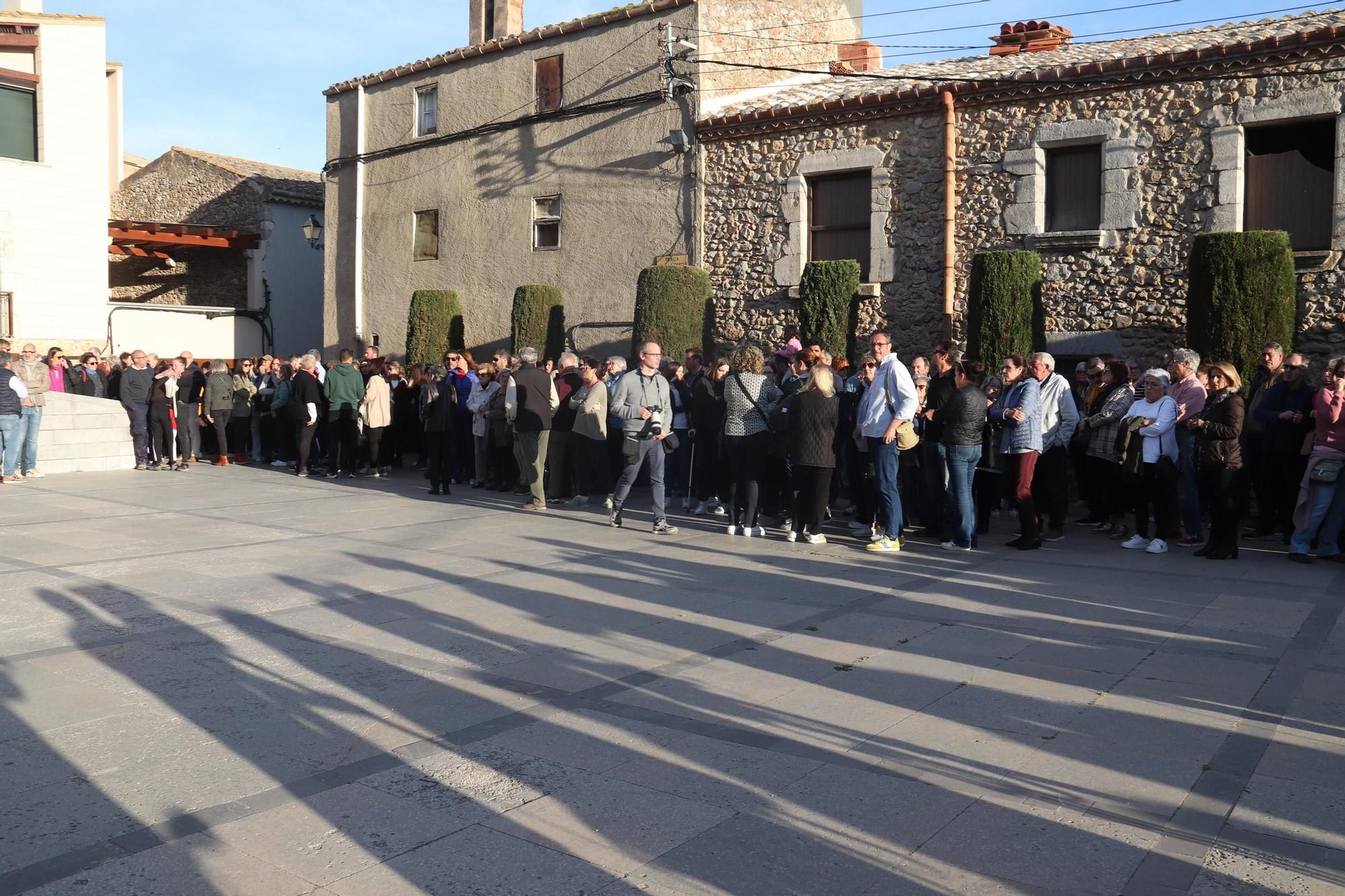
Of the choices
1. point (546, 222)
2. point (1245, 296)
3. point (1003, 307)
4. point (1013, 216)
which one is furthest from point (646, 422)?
point (546, 222)

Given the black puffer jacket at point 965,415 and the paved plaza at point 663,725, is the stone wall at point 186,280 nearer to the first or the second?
the paved plaza at point 663,725

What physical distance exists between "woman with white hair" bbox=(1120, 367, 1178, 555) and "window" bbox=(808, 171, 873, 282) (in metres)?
6.95

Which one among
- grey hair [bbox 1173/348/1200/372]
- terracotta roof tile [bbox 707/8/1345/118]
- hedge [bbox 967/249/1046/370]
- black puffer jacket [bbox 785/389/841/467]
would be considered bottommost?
black puffer jacket [bbox 785/389/841/467]

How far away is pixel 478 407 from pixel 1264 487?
9.04m

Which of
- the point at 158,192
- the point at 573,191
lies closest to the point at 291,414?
the point at 573,191

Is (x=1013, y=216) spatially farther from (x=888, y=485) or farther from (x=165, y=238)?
(x=165, y=238)

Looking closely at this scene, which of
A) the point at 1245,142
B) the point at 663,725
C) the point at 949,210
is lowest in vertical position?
the point at 663,725

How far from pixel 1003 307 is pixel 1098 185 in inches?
93.1

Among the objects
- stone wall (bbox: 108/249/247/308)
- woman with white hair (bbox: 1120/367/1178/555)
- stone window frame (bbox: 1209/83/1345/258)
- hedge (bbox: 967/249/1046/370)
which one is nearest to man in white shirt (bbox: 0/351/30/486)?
hedge (bbox: 967/249/1046/370)

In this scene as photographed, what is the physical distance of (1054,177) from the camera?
50.8ft

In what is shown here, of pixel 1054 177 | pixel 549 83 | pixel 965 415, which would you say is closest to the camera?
pixel 965 415

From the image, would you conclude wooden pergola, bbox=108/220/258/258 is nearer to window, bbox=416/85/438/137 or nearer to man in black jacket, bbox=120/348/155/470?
window, bbox=416/85/438/137

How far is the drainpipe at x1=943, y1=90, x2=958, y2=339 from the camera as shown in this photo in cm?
1590

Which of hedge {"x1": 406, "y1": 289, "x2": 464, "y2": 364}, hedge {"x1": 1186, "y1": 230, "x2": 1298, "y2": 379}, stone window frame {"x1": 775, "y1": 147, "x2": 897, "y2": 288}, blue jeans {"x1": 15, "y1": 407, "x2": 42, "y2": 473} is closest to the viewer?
hedge {"x1": 1186, "y1": 230, "x2": 1298, "y2": 379}
